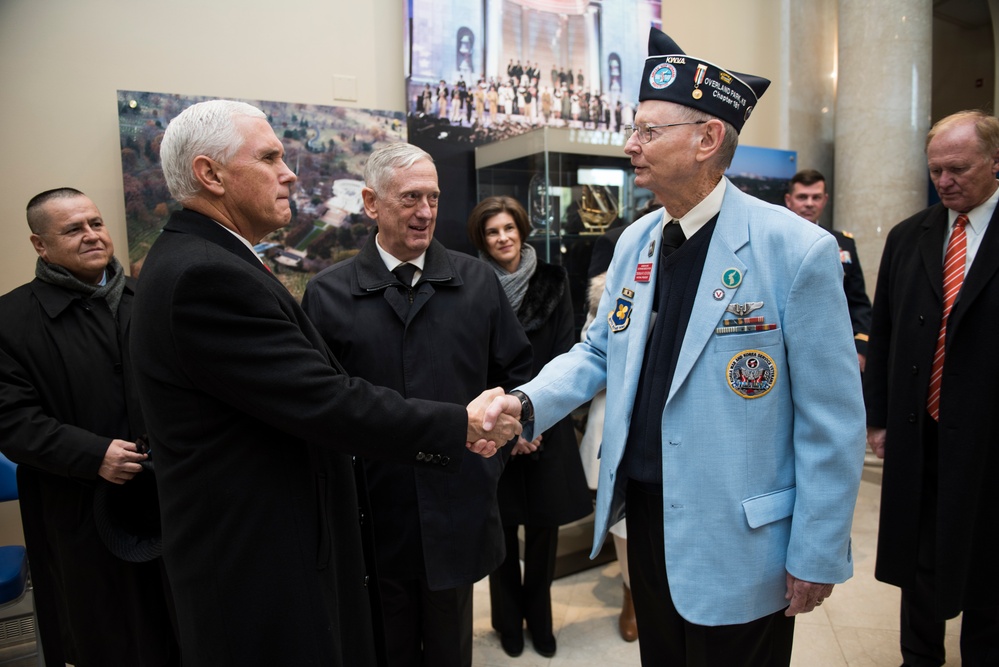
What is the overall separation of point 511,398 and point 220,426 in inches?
30.4

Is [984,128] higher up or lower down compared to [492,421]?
higher up

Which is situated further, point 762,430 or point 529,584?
point 529,584

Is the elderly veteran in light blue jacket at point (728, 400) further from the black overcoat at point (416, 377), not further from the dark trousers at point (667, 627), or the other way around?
the black overcoat at point (416, 377)

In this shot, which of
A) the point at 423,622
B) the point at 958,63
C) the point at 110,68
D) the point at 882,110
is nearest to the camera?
the point at 423,622

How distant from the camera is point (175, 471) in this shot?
5.01 ft

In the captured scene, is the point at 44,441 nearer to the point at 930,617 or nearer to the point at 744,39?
Answer: the point at 930,617

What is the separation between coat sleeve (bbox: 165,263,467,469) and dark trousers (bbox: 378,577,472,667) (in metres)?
0.94

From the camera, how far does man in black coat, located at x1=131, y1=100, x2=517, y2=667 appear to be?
58.6 inches

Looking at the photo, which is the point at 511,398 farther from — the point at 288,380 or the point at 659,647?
the point at 659,647

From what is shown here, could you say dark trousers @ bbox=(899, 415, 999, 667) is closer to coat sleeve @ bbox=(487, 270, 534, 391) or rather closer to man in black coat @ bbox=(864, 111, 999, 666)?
man in black coat @ bbox=(864, 111, 999, 666)

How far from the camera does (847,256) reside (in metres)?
4.18

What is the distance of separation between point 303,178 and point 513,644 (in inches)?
106

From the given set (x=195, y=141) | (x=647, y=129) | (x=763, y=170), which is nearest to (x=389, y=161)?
(x=195, y=141)

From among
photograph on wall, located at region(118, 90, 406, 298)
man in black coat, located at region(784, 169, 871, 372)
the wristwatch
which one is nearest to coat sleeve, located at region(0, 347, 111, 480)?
photograph on wall, located at region(118, 90, 406, 298)
